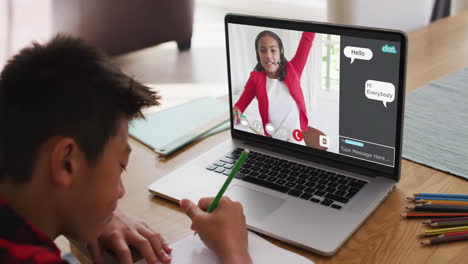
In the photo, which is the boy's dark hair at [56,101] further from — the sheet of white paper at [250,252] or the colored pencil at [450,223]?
the colored pencil at [450,223]

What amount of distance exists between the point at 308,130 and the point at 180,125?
0.37 metres

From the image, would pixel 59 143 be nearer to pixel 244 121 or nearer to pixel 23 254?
pixel 23 254

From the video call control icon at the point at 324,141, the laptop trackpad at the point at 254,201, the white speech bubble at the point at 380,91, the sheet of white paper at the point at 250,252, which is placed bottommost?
the sheet of white paper at the point at 250,252

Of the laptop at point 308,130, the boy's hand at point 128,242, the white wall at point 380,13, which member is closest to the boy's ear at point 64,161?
the boy's hand at point 128,242

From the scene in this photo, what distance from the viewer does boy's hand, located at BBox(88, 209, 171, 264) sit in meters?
0.85

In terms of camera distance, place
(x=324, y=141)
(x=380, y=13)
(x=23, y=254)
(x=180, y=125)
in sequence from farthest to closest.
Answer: (x=380, y=13), (x=180, y=125), (x=324, y=141), (x=23, y=254)

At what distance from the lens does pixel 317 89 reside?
1.00m

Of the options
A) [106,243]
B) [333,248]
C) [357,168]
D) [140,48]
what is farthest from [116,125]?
[140,48]

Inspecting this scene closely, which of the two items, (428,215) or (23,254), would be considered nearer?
(23,254)

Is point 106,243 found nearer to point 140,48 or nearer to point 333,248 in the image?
point 333,248

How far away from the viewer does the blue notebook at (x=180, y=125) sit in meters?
1.21

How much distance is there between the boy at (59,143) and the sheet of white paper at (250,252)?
1.4 inches

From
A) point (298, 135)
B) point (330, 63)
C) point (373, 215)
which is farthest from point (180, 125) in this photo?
point (373, 215)

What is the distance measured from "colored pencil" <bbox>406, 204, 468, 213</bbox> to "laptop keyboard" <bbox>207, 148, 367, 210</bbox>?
0.35 feet
